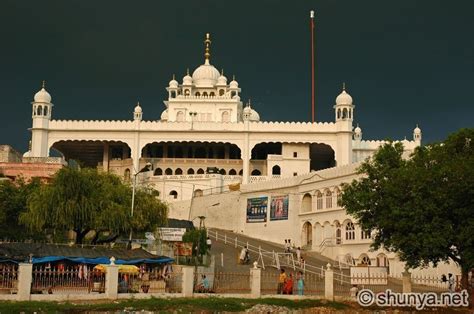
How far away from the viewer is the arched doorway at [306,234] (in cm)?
4753

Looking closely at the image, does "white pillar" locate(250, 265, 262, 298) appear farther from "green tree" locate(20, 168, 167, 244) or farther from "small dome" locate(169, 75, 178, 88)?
"small dome" locate(169, 75, 178, 88)

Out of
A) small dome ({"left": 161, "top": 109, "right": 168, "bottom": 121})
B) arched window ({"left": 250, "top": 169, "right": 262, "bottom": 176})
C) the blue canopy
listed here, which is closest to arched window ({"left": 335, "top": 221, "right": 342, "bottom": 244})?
the blue canopy

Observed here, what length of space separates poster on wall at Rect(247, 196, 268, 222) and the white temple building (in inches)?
2.9

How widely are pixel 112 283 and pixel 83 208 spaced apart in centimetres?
982

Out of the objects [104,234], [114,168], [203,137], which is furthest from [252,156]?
[104,234]

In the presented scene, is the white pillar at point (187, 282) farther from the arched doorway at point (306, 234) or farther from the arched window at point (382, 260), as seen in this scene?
the arched doorway at point (306, 234)

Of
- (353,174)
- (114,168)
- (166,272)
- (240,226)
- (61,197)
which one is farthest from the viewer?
(114,168)

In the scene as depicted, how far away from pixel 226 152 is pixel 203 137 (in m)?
5.76

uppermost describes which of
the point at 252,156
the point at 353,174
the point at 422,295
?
the point at 252,156

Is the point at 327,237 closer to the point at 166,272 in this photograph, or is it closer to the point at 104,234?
the point at 104,234

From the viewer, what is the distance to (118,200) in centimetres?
3703

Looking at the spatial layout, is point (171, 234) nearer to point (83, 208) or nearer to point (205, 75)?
point (83, 208)

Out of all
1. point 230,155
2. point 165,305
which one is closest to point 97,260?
point 165,305

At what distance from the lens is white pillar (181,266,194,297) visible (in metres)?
27.0
